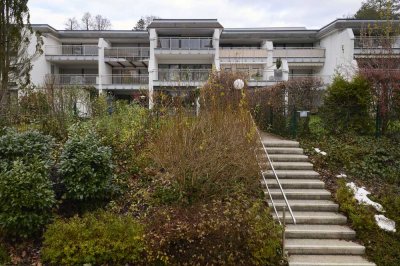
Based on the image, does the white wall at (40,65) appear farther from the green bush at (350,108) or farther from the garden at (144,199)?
the green bush at (350,108)

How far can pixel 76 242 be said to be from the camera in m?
6.12

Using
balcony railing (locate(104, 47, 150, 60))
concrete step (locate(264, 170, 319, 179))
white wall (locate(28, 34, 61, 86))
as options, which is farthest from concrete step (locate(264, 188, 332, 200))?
white wall (locate(28, 34, 61, 86))

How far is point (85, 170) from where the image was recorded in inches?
285

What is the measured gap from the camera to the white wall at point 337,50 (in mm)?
29672

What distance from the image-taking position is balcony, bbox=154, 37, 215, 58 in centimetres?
3170

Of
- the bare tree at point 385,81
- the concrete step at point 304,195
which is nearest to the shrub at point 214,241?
the concrete step at point 304,195

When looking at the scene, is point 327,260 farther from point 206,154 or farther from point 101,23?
point 101,23

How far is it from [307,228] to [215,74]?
740 centimetres

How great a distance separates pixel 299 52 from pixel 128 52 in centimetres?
1714

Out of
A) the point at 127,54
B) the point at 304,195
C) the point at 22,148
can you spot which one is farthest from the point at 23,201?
the point at 127,54

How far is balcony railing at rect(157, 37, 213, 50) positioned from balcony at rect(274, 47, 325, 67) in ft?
23.3

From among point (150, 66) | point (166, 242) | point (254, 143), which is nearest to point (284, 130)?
point (254, 143)

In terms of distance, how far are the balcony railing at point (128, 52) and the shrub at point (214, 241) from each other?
1214 inches

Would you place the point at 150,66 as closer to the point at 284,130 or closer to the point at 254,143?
the point at 284,130
